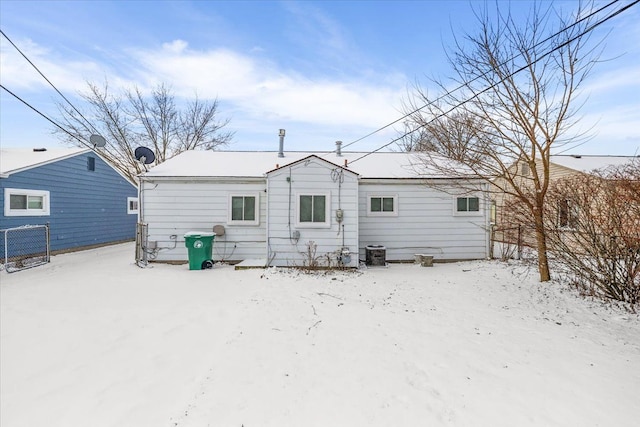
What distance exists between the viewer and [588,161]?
14.6 metres

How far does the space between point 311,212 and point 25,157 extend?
1150cm

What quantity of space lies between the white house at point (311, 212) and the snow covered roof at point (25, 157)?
4683 millimetres

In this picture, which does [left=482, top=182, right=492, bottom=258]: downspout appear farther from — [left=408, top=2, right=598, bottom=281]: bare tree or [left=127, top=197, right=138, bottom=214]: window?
[left=127, top=197, right=138, bottom=214]: window

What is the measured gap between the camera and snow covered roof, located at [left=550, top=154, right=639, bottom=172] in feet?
44.5

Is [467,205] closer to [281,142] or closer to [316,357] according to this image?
[281,142]

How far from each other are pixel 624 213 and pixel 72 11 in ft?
46.1

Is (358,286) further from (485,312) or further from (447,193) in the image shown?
(447,193)

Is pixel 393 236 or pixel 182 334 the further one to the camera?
pixel 393 236

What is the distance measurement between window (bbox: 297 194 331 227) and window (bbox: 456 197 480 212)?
15.0 ft

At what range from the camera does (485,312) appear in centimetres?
510

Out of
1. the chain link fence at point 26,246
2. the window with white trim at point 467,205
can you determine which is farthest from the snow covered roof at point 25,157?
the window with white trim at point 467,205

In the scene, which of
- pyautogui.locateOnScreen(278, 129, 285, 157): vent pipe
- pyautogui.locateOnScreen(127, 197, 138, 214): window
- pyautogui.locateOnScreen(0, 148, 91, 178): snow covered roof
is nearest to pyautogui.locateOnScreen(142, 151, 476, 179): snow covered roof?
pyautogui.locateOnScreen(278, 129, 285, 157): vent pipe

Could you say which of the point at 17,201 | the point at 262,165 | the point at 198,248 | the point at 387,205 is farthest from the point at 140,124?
the point at 387,205

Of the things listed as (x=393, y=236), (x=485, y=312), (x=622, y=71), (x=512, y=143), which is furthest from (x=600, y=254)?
(x=393, y=236)
